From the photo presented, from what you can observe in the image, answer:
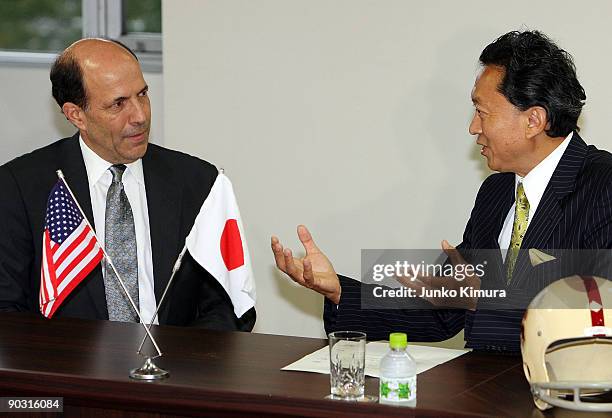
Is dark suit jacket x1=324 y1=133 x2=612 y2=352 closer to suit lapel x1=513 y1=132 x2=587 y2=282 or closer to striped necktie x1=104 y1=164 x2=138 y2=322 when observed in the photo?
suit lapel x1=513 y1=132 x2=587 y2=282

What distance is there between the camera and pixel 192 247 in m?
3.48

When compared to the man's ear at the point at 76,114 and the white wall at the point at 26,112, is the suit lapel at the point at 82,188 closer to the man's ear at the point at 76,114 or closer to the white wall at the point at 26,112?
the man's ear at the point at 76,114

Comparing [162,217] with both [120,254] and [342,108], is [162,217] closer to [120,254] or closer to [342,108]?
[120,254]

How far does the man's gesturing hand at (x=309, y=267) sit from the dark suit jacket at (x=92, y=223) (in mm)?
536

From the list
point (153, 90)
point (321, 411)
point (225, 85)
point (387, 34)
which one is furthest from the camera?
point (153, 90)

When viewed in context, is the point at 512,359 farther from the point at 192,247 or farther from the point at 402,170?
the point at 402,170

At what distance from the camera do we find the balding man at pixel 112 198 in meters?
3.91

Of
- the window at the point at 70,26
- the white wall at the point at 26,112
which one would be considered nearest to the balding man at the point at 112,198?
the window at the point at 70,26

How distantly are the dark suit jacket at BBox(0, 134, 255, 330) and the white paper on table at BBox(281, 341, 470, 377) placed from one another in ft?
3.05

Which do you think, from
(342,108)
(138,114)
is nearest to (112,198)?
(138,114)

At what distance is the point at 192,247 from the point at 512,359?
1.12 meters

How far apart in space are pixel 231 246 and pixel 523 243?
0.97m

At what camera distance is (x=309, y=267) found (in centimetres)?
337

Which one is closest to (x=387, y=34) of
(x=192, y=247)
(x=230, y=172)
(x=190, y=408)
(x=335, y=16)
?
(x=335, y=16)
